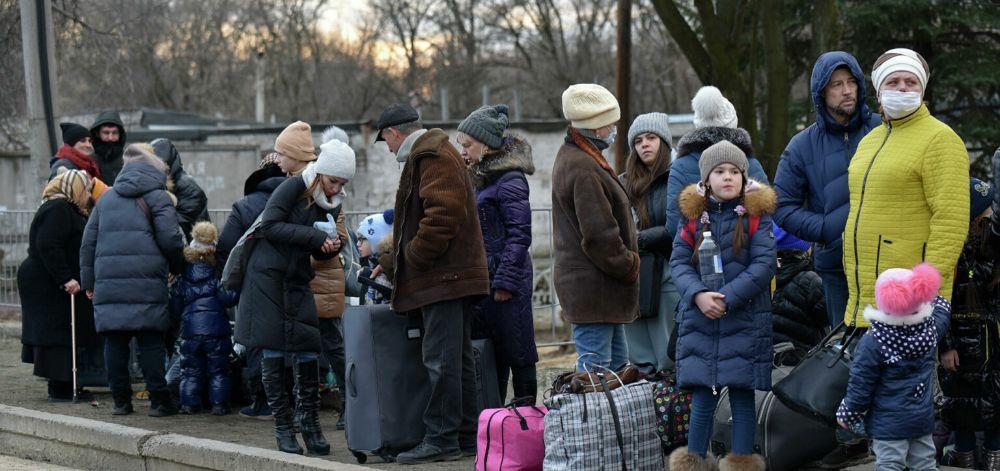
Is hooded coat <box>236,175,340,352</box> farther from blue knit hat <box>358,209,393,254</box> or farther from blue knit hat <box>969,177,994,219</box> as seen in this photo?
blue knit hat <box>969,177,994,219</box>

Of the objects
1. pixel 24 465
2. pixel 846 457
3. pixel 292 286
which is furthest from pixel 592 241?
pixel 24 465

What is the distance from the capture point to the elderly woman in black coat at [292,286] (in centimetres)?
741

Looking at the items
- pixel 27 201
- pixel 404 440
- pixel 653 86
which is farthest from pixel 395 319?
pixel 653 86

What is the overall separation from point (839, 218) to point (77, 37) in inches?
701

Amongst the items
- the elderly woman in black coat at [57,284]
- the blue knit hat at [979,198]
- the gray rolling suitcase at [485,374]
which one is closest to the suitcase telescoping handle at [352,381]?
the gray rolling suitcase at [485,374]

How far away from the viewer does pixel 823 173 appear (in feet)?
21.3

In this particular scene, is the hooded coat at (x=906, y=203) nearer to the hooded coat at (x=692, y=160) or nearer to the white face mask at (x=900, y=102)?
the white face mask at (x=900, y=102)

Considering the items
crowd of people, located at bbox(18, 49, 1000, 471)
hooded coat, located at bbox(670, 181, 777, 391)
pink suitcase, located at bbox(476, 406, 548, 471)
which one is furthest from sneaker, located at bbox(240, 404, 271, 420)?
hooded coat, located at bbox(670, 181, 777, 391)

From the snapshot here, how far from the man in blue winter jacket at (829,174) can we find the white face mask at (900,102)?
48 centimetres

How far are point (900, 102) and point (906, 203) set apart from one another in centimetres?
44

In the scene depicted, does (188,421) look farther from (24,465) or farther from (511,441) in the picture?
(511,441)

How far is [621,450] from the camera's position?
20.5 ft

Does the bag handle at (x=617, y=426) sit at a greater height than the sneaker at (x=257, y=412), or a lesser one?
greater

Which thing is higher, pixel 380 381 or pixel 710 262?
pixel 710 262
